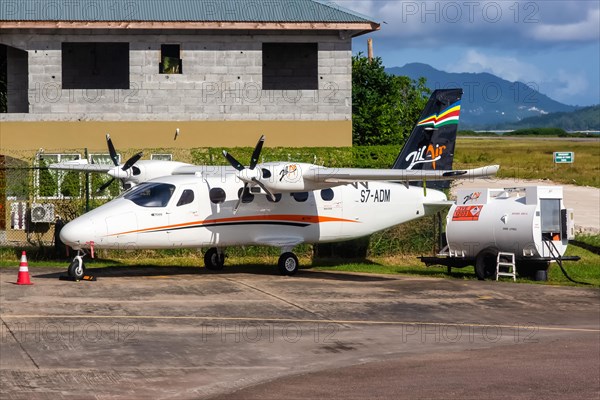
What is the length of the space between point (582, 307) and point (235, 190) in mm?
Answer: 8434

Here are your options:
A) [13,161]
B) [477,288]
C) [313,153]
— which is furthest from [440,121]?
[13,161]

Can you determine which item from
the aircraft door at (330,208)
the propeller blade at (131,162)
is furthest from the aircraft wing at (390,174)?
the propeller blade at (131,162)

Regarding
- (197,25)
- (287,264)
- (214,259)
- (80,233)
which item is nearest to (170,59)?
(197,25)

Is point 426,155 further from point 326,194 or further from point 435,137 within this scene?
point 326,194

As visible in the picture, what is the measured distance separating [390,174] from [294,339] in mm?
6562

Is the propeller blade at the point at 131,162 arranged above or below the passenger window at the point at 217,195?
above

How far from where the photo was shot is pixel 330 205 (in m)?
25.2

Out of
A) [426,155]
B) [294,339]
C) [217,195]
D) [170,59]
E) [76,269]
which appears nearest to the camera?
[294,339]

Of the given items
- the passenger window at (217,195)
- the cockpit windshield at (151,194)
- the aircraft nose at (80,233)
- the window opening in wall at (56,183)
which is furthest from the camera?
the window opening in wall at (56,183)

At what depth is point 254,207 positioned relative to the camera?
79.2 ft

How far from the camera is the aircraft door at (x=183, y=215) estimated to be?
23.1m

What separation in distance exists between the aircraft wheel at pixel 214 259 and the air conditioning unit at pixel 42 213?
474 centimetres

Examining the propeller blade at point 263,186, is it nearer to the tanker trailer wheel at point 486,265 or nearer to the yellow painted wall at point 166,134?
the tanker trailer wheel at point 486,265

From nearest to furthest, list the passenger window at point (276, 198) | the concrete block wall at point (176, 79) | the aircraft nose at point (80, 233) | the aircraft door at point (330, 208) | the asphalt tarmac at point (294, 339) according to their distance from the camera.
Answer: the asphalt tarmac at point (294, 339), the aircraft nose at point (80, 233), the passenger window at point (276, 198), the aircraft door at point (330, 208), the concrete block wall at point (176, 79)
